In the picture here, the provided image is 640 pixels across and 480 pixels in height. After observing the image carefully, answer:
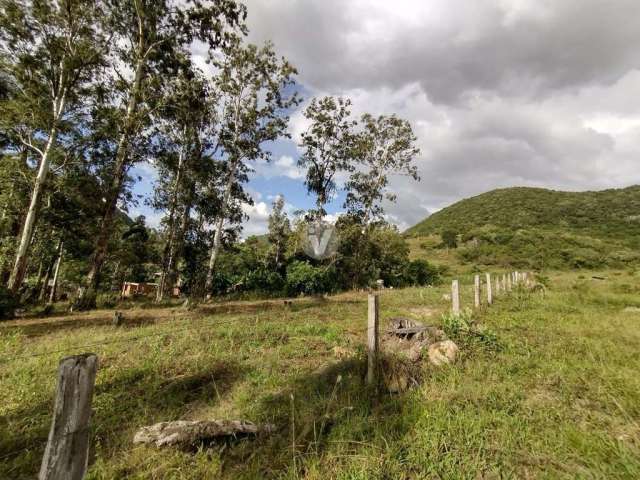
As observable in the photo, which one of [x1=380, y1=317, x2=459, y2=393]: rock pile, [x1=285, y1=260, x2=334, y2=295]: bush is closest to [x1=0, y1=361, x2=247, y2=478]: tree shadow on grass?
[x1=380, y1=317, x2=459, y2=393]: rock pile

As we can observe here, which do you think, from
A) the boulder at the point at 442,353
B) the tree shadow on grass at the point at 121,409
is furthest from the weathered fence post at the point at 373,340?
the tree shadow on grass at the point at 121,409

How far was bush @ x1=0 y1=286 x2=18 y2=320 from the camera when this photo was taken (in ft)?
34.3

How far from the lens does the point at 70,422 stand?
69.1 inches

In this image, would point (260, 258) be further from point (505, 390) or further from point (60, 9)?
point (505, 390)

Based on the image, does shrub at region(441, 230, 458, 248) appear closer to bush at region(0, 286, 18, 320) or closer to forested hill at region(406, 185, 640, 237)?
forested hill at region(406, 185, 640, 237)

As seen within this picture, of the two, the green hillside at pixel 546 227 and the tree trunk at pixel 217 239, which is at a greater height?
the green hillside at pixel 546 227

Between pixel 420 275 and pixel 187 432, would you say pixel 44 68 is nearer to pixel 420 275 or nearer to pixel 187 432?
pixel 187 432

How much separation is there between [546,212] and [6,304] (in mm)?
99308

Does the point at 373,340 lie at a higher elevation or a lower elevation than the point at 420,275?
lower

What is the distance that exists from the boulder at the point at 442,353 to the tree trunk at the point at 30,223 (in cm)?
1468

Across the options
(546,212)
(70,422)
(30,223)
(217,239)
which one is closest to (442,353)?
(70,422)

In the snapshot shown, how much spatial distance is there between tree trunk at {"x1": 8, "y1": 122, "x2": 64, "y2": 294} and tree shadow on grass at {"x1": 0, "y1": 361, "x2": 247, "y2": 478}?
34.9 feet

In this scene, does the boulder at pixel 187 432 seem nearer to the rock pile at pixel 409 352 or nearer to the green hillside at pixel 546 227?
the rock pile at pixel 409 352

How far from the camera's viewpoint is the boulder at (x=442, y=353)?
5.05 m
